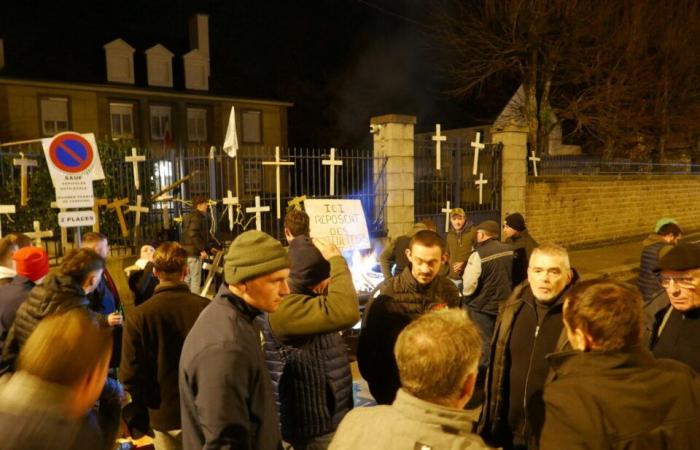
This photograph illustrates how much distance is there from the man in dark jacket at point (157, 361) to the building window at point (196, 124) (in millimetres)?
24740

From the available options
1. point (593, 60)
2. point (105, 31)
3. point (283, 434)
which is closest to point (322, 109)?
point (105, 31)

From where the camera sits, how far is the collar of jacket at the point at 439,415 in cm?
160

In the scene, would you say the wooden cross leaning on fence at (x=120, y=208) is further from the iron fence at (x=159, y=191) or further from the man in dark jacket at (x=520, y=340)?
the man in dark jacket at (x=520, y=340)

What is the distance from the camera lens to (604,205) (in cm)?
1645

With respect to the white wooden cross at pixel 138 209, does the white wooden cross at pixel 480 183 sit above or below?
above

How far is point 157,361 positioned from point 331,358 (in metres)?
1.20

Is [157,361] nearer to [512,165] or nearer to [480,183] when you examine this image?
[480,183]

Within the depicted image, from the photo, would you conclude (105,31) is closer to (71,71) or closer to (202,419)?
(71,71)

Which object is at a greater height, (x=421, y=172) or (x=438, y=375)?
(x=421, y=172)

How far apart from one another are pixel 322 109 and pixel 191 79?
9198 mm

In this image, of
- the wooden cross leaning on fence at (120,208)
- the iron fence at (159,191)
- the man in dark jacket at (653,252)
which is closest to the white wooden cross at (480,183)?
the iron fence at (159,191)

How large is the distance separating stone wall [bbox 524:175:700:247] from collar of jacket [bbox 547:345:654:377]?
1203 centimetres

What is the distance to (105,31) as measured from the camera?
26562 millimetres

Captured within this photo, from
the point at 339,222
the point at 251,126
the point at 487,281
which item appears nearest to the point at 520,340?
the point at 487,281
